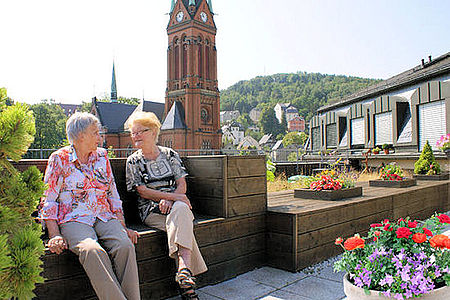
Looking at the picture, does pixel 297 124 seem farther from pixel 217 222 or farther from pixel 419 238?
pixel 419 238

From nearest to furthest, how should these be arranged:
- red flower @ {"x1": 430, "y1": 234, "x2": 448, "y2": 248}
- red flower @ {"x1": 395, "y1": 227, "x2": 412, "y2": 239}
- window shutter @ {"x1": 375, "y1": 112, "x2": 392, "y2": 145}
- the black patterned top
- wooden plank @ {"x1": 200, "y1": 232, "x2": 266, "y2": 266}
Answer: red flower @ {"x1": 430, "y1": 234, "x2": 448, "y2": 248} → red flower @ {"x1": 395, "y1": 227, "x2": 412, "y2": 239} → the black patterned top → wooden plank @ {"x1": 200, "y1": 232, "x2": 266, "y2": 266} → window shutter @ {"x1": 375, "y1": 112, "x2": 392, "y2": 145}

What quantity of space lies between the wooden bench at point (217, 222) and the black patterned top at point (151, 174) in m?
0.19

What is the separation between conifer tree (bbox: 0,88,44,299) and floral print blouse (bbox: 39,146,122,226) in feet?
3.34

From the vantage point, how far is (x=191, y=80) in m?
53.3

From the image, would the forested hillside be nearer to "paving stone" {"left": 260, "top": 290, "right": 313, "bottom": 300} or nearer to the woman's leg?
"paving stone" {"left": 260, "top": 290, "right": 313, "bottom": 300}

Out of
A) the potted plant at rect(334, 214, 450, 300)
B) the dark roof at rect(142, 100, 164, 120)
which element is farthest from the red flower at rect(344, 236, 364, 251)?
the dark roof at rect(142, 100, 164, 120)

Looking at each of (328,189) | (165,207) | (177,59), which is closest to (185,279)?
(165,207)

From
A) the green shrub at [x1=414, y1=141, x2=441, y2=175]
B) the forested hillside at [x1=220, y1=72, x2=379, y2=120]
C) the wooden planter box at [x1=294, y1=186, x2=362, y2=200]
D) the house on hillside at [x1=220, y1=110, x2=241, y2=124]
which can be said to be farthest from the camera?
the house on hillside at [x1=220, y1=110, x2=241, y2=124]

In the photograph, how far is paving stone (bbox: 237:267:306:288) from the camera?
142 inches

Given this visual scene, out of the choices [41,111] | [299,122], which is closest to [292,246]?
[41,111]

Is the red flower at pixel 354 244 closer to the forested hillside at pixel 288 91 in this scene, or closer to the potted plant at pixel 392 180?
the potted plant at pixel 392 180

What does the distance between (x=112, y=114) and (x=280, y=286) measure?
5984 cm

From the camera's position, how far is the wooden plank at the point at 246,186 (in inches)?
151

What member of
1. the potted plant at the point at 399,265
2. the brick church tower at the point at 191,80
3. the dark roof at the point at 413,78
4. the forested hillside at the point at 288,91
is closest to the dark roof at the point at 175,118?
the brick church tower at the point at 191,80
